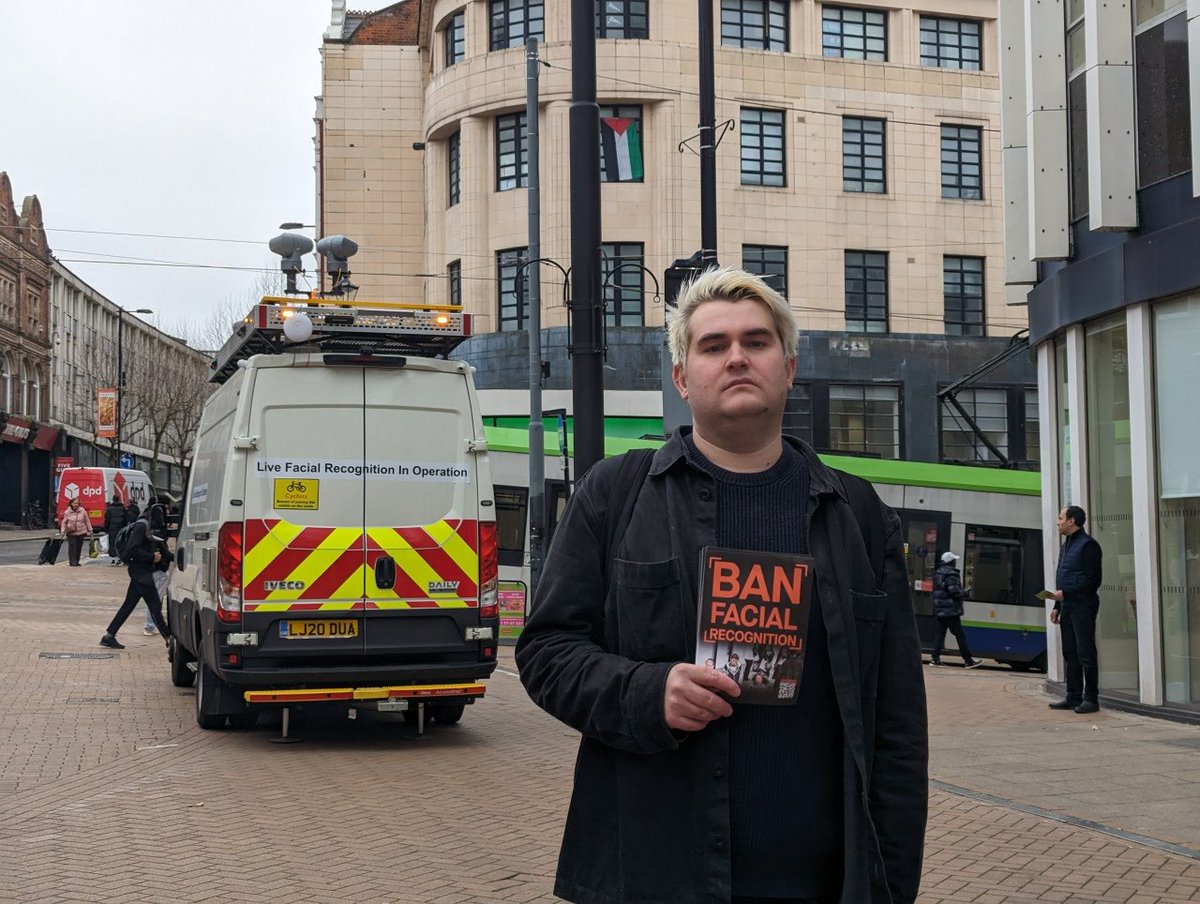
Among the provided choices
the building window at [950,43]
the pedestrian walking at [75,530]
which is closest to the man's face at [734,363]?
the building window at [950,43]

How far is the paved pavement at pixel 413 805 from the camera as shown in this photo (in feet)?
20.8

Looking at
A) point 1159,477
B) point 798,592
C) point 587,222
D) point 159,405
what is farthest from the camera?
point 159,405

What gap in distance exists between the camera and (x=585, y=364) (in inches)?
360

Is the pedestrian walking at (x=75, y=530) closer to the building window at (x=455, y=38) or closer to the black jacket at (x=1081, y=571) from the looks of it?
the building window at (x=455, y=38)

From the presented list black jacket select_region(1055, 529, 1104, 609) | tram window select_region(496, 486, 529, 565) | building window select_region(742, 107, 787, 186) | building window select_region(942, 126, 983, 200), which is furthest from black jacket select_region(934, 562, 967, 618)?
building window select_region(942, 126, 983, 200)

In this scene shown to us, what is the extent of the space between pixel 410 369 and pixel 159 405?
52483mm

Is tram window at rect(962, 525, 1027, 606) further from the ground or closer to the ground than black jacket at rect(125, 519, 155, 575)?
closer to the ground

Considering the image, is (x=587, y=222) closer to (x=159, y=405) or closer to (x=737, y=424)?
(x=737, y=424)

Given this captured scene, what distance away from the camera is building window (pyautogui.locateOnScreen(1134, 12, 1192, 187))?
11750 millimetres

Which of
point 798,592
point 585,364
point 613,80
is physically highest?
point 613,80

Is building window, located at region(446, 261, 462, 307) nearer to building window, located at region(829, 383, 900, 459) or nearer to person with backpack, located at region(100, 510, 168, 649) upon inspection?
building window, located at region(829, 383, 900, 459)

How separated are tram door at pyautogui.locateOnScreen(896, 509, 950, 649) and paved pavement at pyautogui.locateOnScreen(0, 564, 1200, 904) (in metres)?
8.12

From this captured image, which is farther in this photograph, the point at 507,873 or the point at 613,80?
the point at 613,80

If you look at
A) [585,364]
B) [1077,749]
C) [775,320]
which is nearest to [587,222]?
[585,364]
